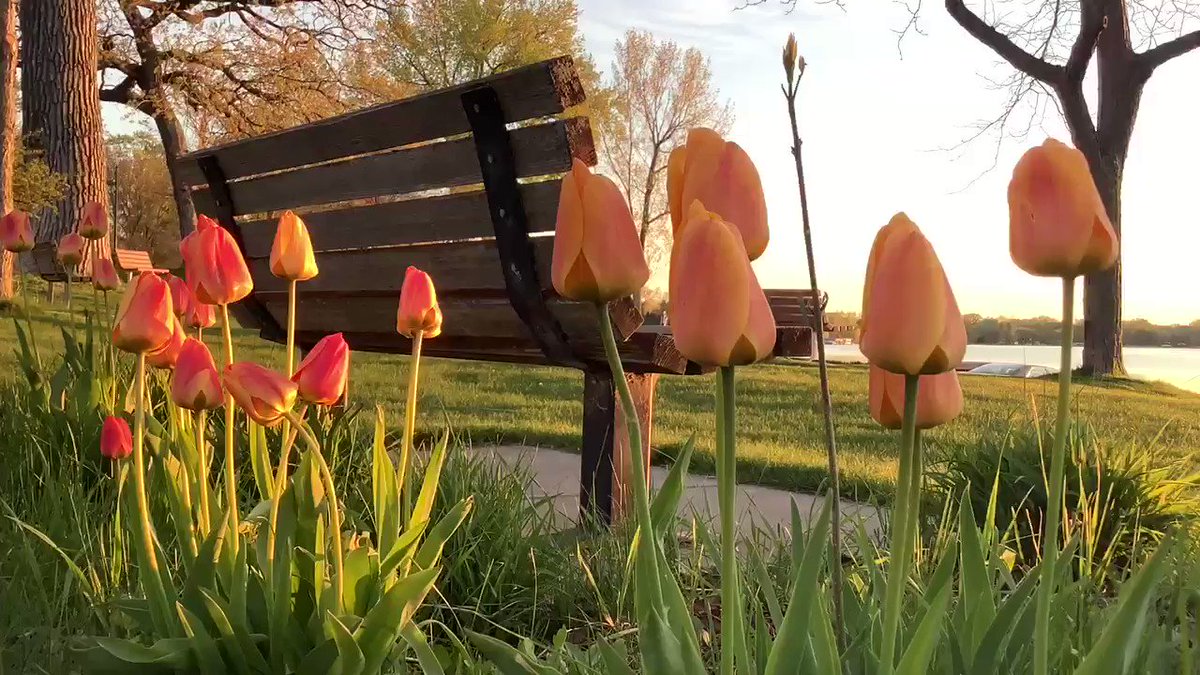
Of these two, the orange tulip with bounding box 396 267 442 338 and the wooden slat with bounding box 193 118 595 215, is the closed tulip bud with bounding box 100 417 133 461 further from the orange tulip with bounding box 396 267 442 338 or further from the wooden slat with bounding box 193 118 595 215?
the wooden slat with bounding box 193 118 595 215

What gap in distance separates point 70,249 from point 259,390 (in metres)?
2.05

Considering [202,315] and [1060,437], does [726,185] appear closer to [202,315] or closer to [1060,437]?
[1060,437]

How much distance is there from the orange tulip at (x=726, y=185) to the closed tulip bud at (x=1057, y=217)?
0.17 m

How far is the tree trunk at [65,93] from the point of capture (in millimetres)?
8836

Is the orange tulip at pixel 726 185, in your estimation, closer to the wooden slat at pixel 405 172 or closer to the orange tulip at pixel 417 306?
the orange tulip at pixel 417 306

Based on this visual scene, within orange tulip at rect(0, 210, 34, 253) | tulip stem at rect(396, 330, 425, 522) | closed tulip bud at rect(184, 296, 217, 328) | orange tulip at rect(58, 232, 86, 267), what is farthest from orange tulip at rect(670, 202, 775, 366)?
orange tulip at rect(0, 210, 34, 253)

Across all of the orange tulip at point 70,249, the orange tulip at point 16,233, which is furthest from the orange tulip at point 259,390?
the orange tulip at point 16,233

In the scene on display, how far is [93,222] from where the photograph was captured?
2.64 metres

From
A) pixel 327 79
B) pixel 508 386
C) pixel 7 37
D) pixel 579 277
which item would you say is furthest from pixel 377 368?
pixel 327 79

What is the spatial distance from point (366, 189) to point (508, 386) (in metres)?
4.31

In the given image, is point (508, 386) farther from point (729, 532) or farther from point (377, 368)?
point (729, 532)

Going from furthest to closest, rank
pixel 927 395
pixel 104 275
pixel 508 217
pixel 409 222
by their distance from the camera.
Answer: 1. pixel 409 222
2. pixel 104 275
3. pixel 508 217
4. pixel 927 395

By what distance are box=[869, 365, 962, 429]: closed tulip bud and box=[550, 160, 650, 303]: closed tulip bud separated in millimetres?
200

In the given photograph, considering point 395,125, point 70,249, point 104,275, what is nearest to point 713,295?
point 395,125
